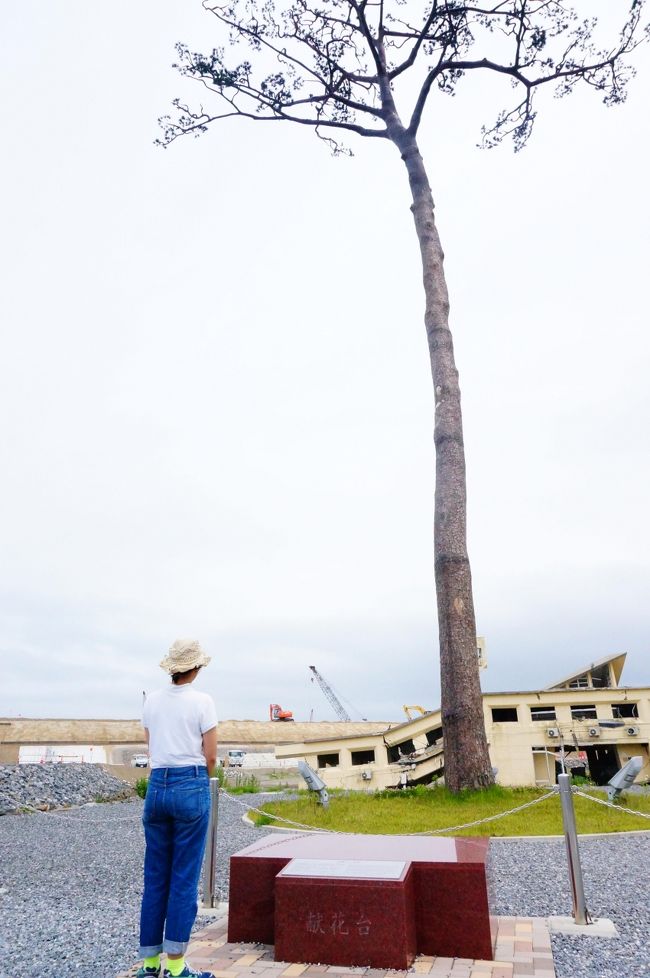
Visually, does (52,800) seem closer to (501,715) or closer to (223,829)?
(223,829)

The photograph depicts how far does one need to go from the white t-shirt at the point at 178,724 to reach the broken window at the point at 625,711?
56.3 feet

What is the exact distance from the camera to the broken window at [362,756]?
21.5 meters

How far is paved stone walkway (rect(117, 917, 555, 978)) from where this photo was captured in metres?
3.75

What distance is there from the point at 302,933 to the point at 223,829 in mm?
7090

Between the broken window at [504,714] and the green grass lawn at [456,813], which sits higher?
the broken window at [504,714]

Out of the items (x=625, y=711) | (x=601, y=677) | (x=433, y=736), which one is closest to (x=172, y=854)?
(x=433, y=736)

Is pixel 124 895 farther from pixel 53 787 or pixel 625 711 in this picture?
pixel 625 711

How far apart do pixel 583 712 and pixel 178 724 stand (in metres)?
16.5

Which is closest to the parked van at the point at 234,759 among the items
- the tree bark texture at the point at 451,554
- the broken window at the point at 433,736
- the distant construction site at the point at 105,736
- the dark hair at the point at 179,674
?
the distant construction site at the point at 105,736

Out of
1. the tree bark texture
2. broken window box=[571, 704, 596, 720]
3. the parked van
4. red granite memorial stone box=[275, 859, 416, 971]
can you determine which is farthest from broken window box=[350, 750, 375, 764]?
red granite memorial stone box=[275, 859, 416, 971]

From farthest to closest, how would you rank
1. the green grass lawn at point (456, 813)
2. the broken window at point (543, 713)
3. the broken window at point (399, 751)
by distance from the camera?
1. the broken window at point (399, 751)
2. the broken window at point (543, 713)
3. the green grass lawn at point (456, 813)

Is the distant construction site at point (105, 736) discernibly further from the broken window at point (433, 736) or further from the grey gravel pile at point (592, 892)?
the grey gravel pile at point (592, 892)

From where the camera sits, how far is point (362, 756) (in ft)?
74.1

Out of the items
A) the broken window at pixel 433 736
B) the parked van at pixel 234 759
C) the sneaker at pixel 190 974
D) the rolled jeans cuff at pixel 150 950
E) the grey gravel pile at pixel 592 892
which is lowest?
the parked van at pixel 234 759
